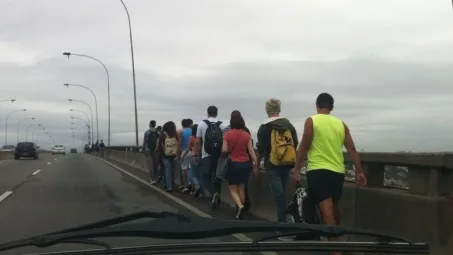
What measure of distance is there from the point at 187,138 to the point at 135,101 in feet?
61.9

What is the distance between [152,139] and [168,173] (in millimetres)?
2183

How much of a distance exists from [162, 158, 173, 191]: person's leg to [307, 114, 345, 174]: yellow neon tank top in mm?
9287

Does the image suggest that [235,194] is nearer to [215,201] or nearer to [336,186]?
[215,201]

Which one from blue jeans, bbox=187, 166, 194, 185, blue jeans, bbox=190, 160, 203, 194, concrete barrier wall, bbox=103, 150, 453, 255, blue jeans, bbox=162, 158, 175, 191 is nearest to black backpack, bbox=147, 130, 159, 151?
blue jeans, bbox=162, 158, 175, 191

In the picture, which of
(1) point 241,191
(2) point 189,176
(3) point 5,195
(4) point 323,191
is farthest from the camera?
(2) point 189,176

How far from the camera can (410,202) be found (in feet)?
20.9

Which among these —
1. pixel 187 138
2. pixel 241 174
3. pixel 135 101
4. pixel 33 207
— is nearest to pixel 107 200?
pixel 33 207

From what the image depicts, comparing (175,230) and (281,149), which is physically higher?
(281,149)

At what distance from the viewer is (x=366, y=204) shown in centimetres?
725

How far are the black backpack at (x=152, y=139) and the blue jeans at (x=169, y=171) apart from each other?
180 centimetres

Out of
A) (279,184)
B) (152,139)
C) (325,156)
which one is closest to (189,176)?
(152,139)

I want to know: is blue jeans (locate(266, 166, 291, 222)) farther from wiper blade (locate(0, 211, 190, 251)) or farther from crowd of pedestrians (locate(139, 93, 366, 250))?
wiper blade (locate(0, 211, 190, 251))

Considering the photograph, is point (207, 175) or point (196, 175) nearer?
point (207, 175)

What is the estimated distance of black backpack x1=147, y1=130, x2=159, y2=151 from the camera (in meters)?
17.4
